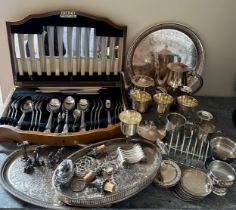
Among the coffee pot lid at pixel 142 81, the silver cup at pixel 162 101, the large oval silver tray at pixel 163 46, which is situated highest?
the large oval silver tray at pixel 163 46

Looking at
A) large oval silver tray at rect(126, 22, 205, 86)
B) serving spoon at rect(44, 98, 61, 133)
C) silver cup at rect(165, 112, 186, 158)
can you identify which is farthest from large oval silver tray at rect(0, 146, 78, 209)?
large oval silver tray at rect(126, 22, 205, 86)

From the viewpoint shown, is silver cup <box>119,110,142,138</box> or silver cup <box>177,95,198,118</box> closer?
silver cup <box>119,110,142,138</box>

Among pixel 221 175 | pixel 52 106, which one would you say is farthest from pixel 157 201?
pixel 52 106

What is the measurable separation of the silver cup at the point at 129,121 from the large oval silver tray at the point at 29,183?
0.24 m

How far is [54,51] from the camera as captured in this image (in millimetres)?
995

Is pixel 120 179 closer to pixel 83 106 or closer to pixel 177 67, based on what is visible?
pixel 83 106

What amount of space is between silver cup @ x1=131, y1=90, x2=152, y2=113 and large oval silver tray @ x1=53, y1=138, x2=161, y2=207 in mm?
143

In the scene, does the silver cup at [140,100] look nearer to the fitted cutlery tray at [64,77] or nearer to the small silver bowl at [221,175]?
the fitted cutlery tray at [64,77]

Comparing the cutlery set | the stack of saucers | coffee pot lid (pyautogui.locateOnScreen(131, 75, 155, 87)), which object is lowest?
the stack of saucers

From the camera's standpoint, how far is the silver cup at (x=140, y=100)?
0.95 meters

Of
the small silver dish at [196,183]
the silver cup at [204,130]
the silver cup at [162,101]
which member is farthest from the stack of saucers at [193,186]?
the silver cup at [162,101]

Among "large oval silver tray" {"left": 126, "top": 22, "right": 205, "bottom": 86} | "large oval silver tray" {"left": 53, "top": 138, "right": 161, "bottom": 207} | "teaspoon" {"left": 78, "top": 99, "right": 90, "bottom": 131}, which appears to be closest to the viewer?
"large oval silver tray" {"left": 53, "top": 138, "right": 161, "bottom": 207}

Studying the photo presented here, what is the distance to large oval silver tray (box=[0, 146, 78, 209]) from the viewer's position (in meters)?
0.71

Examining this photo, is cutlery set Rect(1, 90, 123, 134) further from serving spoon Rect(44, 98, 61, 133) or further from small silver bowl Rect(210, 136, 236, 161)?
small silver bowl Rect(210, 136, 236, 161)
